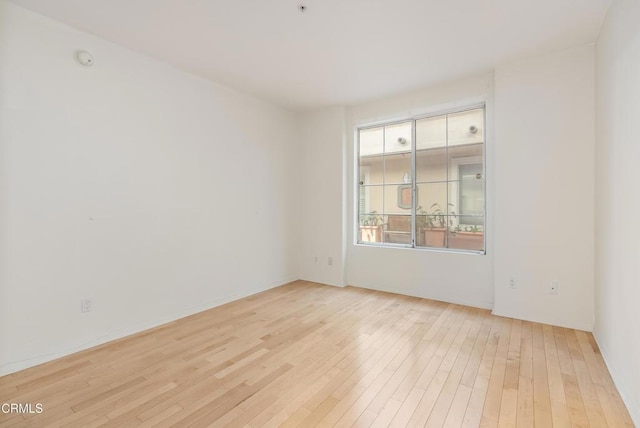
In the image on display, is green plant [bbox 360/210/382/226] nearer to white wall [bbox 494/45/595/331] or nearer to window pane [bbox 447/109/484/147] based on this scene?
window pane [bbox 447/109/484/147]

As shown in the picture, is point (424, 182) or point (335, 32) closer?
point (335, 32)

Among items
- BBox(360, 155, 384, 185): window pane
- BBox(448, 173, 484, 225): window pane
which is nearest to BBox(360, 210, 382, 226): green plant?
BBox(360, 155, 384, 185): window pane

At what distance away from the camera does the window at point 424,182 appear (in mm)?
3729

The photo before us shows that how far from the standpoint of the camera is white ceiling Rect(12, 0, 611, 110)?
2279 millimetres

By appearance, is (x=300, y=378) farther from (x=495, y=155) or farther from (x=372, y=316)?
(x=495, y=155)

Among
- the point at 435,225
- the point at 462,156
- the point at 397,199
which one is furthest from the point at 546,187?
the point at 397,199

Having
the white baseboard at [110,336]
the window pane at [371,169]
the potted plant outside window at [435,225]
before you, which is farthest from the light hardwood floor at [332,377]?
the window pane at [371,169]

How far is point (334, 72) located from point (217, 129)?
154 centimetres

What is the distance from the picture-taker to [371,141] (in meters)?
4.56

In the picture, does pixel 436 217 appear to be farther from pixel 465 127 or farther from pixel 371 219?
pixel 465 127

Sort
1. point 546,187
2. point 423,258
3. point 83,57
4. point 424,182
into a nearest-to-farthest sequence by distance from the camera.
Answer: point 83,57 → point 546,187 → point 423,258 → point 424,182

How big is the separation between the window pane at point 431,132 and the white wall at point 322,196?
1.09m

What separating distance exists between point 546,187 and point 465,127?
118 cm

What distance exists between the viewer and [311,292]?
4.23 meters
